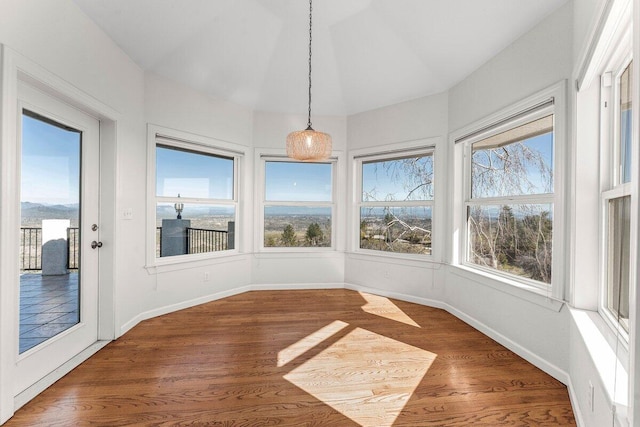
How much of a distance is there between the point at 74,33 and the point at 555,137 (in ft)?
12.1

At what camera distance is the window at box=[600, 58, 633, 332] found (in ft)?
5.06

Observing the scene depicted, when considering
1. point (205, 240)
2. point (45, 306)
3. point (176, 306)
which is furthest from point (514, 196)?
point (45, 306)

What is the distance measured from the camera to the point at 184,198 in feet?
12.4

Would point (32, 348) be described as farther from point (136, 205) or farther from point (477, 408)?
point (477, 408)

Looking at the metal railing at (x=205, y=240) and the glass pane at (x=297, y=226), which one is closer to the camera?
the metal railing at (x=205, y=240)

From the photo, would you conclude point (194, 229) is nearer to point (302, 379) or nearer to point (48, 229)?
point (48, 229)

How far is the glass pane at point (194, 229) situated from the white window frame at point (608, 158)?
3.90 meters

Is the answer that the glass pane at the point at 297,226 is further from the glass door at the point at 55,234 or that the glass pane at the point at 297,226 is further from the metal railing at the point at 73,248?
the metal railing at the point at 73,248

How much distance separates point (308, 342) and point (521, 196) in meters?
2.32

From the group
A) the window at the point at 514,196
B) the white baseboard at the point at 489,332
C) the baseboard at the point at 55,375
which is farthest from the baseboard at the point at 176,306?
the window at the point at 514,196

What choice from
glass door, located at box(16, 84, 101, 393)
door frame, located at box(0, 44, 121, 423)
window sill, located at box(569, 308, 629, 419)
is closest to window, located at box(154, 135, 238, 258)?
glass door, located at box(16, 84, 101, 393)

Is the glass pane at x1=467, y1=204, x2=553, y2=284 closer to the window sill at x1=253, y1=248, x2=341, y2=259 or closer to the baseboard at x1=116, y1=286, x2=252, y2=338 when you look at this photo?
the window sill at x1=253, y1=248, x2=341, y2=259

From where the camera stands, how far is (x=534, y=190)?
8.59ft

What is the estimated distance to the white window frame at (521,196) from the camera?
222 centimetres
